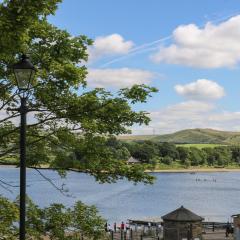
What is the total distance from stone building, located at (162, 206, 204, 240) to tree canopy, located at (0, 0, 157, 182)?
2472 cm

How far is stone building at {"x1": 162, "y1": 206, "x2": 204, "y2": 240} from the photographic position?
125 feet

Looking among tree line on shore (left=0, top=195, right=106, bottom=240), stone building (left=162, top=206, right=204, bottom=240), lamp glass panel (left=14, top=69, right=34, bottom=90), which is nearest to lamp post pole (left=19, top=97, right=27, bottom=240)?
lamp glass panel (left=14, top=69, right=34, bottom=90)

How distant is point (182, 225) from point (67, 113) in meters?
26.8

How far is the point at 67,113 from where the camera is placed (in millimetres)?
13500

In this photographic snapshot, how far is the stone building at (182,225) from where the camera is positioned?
125 feet

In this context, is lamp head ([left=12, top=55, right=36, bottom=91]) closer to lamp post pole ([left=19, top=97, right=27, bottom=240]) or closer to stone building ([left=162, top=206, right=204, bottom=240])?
lamp post pole ([left=19, top=97, right=27, bottom=240])

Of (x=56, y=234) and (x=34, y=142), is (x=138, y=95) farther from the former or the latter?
(x=56, y=234)

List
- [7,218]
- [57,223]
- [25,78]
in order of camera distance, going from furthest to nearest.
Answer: [57,223]
[7,218]
[25,78]

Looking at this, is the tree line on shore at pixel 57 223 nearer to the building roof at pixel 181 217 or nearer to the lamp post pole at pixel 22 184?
the lamp post pole at pixel 22 184

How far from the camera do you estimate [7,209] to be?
13.0 metres

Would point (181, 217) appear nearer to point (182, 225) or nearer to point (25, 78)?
point (182, 225)

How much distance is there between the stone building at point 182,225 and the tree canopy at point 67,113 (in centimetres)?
2472

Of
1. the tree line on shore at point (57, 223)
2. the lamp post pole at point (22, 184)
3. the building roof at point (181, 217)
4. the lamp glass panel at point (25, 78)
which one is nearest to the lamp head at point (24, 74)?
the lamp glass panel at point (25, 78)

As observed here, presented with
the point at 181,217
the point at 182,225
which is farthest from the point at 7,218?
the point at 182,225
